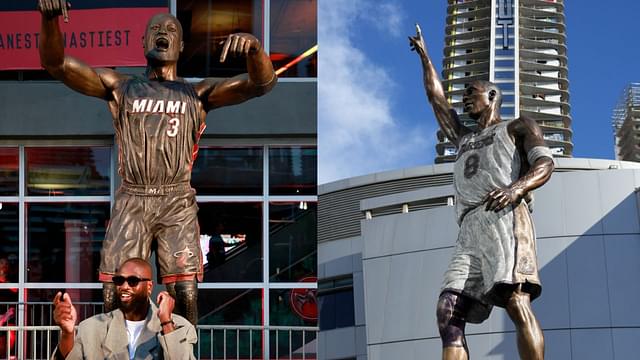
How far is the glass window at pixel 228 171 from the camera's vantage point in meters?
16.9

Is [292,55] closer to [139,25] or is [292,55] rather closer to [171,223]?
[139,25]

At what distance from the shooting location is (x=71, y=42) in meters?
17.3

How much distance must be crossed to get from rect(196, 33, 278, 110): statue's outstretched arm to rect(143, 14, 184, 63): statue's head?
0.97 feet

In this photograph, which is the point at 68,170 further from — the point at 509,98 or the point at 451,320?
the point at 509,98

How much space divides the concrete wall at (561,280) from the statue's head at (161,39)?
798 inches

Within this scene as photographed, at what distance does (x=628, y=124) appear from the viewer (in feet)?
357

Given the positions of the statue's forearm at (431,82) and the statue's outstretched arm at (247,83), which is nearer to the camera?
the statue's outstretched arm at (247,83)

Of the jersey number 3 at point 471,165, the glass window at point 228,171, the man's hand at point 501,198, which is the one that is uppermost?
the glass window at point 228,171

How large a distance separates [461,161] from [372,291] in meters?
22.0

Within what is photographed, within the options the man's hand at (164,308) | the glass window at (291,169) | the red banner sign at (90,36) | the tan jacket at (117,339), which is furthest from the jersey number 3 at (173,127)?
the red banner sign at (90,36)

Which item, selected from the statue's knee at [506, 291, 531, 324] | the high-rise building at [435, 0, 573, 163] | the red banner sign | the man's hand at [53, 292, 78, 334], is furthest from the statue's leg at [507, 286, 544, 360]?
the high-rise building at [435, 0, 573, 163]

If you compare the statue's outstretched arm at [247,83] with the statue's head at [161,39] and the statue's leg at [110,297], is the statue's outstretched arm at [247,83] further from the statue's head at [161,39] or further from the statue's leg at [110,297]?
the statue's leg at [110,297]

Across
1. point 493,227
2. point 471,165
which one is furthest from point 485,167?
point 493,227

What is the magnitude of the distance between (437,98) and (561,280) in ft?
64.9
